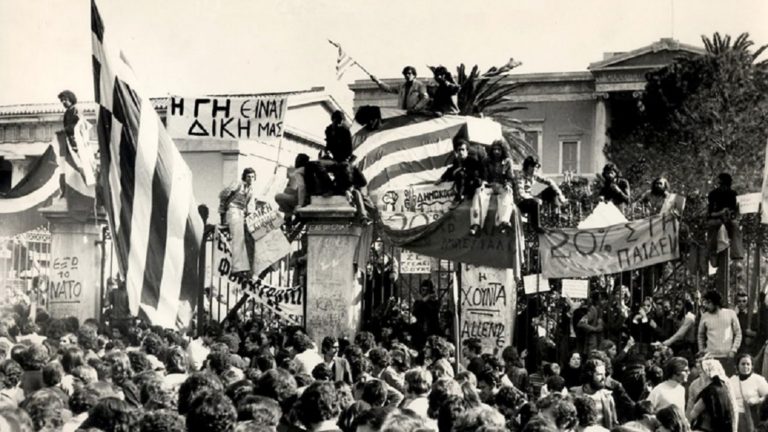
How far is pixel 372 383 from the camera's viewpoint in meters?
8.19

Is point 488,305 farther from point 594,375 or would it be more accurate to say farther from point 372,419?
point 372,419

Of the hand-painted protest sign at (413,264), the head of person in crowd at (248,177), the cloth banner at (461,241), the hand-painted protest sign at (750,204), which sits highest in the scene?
the head of person in crowd at (248,177)

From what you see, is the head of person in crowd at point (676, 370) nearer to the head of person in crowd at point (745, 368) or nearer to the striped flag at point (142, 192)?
the head of person in crowd at point (745, 368)

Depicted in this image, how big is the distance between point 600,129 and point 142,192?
141 feet

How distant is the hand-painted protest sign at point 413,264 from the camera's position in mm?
15945

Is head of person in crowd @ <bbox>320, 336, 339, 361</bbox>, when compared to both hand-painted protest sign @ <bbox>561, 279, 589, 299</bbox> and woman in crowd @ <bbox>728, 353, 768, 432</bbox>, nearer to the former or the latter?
hand-painted protest sign @ <bbox>561, 279, 589, 299</bbox>

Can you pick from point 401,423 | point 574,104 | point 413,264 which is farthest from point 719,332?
point 574,104

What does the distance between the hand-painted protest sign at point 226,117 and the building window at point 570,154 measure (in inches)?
1516

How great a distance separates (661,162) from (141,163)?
27.9m

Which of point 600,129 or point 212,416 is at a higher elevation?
point 600,129

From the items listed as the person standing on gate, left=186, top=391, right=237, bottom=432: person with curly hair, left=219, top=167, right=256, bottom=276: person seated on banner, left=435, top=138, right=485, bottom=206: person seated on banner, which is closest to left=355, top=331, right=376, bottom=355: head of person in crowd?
left=435, top=138, right=485, bottom=206: person seated on banner

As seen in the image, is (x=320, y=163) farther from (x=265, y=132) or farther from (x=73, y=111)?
(x=73, y=111)

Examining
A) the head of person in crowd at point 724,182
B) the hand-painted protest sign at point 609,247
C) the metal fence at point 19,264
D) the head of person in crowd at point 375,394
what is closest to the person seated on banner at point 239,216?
the metal fence at point 19,264

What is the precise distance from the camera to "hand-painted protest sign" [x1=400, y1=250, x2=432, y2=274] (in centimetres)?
1595
